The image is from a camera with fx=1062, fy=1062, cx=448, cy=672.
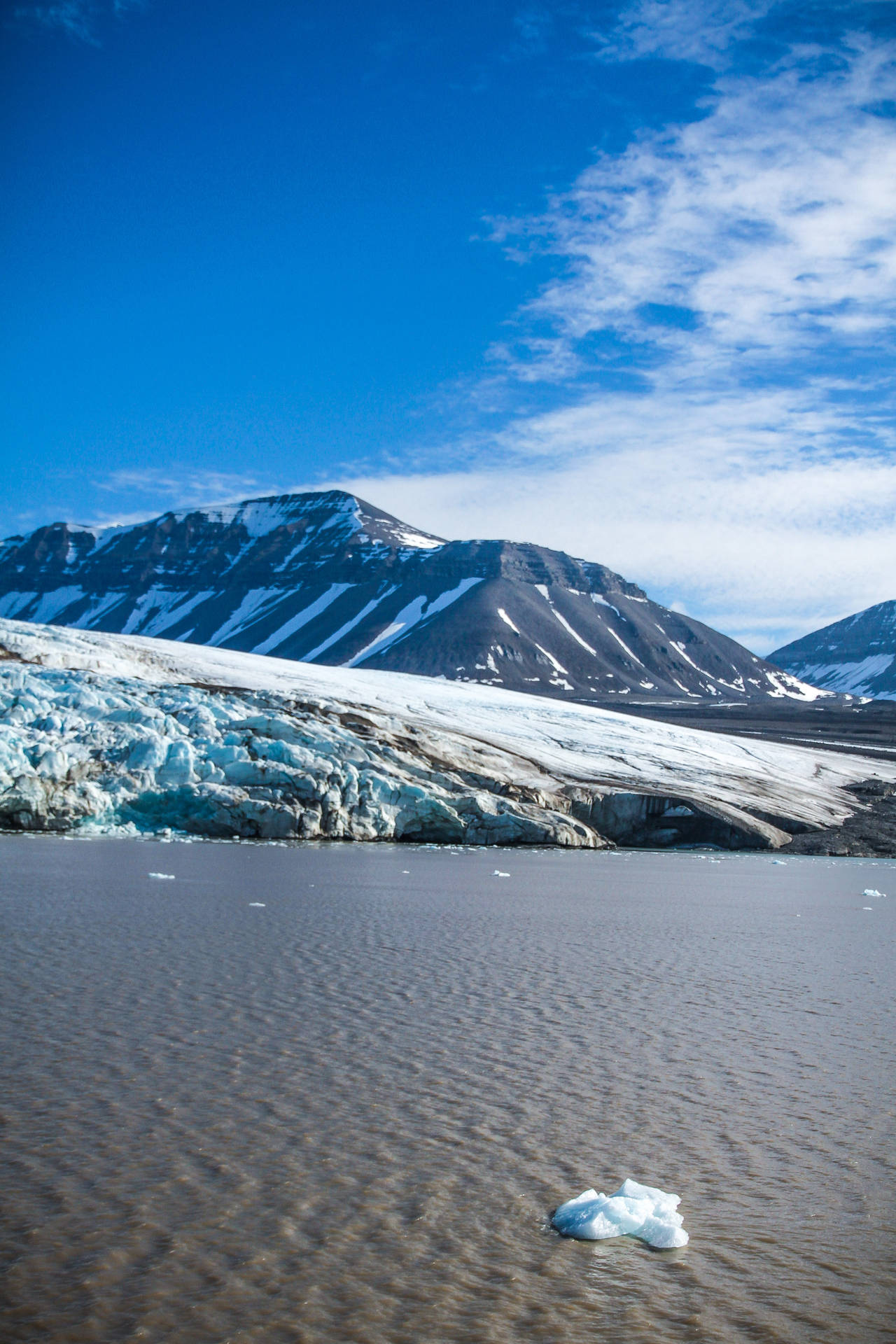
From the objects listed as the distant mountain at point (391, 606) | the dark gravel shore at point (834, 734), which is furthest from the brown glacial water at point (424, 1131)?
the distant mountain at point (391, 606)

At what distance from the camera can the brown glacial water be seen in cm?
331

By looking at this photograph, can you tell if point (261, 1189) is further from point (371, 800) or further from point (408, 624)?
point (408, 624)

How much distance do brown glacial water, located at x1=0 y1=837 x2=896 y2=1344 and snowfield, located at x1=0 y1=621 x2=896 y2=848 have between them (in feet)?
35.6

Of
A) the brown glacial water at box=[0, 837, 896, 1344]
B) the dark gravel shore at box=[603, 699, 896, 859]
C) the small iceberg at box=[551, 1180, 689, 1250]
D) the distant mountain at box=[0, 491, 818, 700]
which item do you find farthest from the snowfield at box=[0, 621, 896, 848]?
the distant mountain at box=[0, 491, 818, 700]

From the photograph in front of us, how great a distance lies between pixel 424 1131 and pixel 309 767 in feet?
57.8

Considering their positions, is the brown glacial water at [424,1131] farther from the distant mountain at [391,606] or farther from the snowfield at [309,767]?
the distant mountain at [391,606]

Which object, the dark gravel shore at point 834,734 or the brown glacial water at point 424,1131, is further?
the dark gravel shore at point 834,734

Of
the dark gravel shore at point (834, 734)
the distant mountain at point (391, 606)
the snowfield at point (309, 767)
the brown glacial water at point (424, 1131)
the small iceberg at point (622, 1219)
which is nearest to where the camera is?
the brown glacial water at point (424, 1131)

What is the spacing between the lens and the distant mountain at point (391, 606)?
138250mm

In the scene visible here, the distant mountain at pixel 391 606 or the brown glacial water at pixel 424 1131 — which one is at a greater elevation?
the distant mountain at pixel 391 606

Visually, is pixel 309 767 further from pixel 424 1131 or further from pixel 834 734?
pixel 834 734

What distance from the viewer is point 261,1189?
4055mm

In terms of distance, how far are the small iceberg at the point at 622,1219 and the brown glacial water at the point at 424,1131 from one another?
0.06 m

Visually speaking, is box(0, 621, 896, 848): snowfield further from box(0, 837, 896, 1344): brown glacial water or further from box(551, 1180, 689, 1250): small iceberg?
box(551, 1180, 689, 1250): small iceberg
